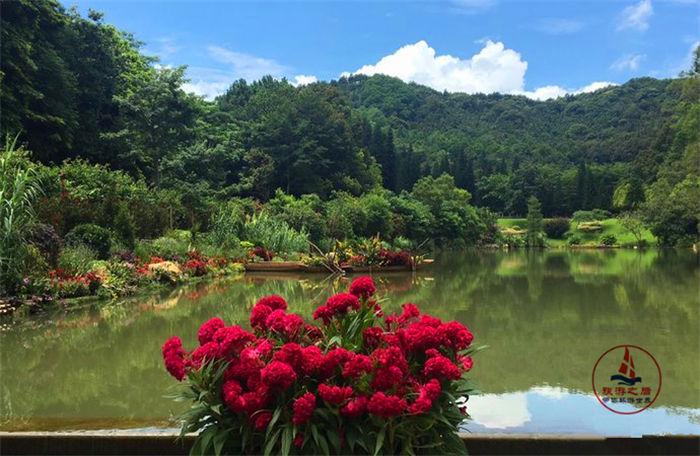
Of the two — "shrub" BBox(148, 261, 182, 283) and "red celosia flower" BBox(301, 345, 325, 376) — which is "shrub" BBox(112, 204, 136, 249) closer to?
"shrub" BBox(148, 261, 182, 283)

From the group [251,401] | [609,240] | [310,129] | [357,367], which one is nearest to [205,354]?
[251,401]

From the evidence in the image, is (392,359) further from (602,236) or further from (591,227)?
(591,227)

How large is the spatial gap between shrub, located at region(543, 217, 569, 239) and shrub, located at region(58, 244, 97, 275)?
52.5m

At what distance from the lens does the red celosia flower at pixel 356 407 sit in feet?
7.06

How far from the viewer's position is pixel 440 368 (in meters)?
2.22

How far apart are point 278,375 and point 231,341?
0.29 meters

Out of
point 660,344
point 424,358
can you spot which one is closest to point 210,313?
point 660,344

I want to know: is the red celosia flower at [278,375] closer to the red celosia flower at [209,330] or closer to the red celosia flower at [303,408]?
the red celosia flower at [303,408]

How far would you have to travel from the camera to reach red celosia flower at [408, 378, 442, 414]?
6.95ft

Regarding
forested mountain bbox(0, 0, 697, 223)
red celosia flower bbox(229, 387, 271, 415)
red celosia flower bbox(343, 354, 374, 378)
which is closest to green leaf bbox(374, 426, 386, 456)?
red celosia flower bbox(343, 354, 374, 378)

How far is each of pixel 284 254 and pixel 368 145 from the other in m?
45.0

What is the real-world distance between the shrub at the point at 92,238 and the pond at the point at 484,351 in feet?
5.80

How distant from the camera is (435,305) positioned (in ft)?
31.7

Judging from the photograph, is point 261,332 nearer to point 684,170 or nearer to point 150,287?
point 150,287
